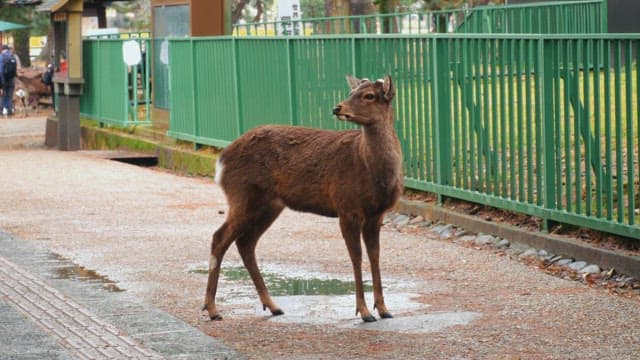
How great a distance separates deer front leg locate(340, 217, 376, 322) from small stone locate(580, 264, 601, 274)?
2145 millimetres

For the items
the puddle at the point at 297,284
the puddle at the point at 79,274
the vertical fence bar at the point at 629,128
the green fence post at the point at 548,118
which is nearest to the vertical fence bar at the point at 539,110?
the green fence post at the point at 548,118

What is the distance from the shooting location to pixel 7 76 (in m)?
39.0

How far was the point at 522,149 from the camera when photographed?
12.0 meters

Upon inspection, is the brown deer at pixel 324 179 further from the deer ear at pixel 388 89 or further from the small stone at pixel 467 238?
the small stone at pixel 467 238

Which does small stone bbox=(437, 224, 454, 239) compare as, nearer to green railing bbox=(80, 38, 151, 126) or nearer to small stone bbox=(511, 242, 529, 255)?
small stone bbox=(511, 242, 529, 255)

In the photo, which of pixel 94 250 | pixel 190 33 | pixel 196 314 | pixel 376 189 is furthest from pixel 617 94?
pixel 190 33

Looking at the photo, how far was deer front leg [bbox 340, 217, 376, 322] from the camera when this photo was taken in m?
8.80

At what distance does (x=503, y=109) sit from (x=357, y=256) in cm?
390

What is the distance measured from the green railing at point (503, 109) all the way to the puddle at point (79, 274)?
346cm

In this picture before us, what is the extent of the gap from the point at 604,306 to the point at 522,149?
3.00m

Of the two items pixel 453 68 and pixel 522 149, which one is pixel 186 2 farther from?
pixel 522 149

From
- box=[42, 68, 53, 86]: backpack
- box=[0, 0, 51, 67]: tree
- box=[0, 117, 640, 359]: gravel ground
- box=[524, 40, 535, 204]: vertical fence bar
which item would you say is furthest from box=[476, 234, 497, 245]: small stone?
box=[0, 0, 51, 67]: tree

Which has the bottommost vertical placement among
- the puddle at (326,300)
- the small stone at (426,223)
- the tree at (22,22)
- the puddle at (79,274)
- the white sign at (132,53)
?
the puddle at (326,300)

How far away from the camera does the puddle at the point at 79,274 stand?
33.9 feet
